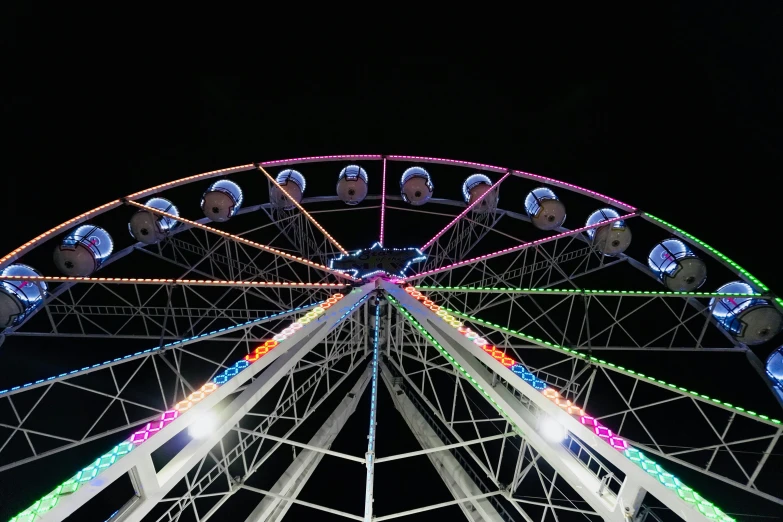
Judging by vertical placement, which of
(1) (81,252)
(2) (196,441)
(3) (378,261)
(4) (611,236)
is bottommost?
(2) (196,441)

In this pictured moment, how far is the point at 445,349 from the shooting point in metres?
8.45

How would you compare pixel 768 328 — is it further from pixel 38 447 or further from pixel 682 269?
pixel 38 447

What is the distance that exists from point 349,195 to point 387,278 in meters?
5.44

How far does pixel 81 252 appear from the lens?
43.4 feet

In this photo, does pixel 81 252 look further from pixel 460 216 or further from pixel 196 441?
pixel 460 216

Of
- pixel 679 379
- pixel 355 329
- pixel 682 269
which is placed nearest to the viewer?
pixel 355 329

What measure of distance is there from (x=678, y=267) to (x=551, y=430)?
936 cm

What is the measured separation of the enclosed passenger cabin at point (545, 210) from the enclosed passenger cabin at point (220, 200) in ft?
29.0

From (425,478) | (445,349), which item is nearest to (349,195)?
(445,349)

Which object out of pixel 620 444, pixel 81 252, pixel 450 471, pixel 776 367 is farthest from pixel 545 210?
pixel 81 252

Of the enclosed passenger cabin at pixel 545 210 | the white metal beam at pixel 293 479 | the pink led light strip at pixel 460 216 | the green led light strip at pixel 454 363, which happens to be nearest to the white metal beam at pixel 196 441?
the green led light strip at pixel 454 363

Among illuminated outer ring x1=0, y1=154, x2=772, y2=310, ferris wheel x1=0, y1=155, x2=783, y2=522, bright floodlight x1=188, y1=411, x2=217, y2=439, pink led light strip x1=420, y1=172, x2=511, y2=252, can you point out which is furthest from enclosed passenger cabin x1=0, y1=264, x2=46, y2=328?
pink led light strip x1=420, y1=172, x2=511, y2=252

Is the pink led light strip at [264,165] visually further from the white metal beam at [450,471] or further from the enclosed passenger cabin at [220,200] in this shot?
the white metal beam at [450,471]

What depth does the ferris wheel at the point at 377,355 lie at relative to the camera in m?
6.87
